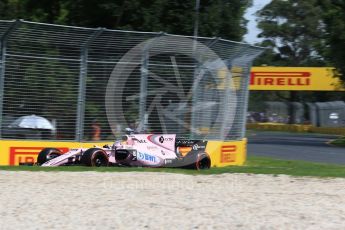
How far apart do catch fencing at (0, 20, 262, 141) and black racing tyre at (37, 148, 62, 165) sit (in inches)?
30.1

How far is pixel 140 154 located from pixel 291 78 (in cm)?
3468

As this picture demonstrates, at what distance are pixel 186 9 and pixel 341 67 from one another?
13.2 metres

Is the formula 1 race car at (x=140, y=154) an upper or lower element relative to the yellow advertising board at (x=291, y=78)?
lower

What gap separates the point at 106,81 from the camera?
49.4 feet

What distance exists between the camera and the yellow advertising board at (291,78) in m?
46.3

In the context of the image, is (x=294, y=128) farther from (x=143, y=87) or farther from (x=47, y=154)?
(x=47, y=154)

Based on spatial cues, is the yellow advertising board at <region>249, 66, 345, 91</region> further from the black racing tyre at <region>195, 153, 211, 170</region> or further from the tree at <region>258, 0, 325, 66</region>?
the black racing tyre at <region>195, 153, 211, 170</region>

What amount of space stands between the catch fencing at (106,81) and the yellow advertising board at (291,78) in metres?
30.5

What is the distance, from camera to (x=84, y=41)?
14578 mm

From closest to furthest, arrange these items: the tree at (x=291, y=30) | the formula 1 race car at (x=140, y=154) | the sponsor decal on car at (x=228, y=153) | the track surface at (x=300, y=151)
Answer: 1. the formula 1 race car at (x=140, y=154)
2. the sponsor decal on car at (x=228, y=153)
3. the track surface at (x=300, y=151)
4. the tree at (x=291, y=30)

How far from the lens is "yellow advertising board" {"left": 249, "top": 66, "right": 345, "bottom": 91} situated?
4631cm

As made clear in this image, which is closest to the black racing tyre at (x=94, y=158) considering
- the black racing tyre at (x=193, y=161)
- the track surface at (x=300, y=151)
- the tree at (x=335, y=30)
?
the black racing tyre at (x=193, y=161)

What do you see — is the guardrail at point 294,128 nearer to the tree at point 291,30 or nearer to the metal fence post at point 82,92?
the tree at point 291,30

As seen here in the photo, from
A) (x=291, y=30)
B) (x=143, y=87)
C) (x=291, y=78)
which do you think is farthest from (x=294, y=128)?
(x=143, y=87)
